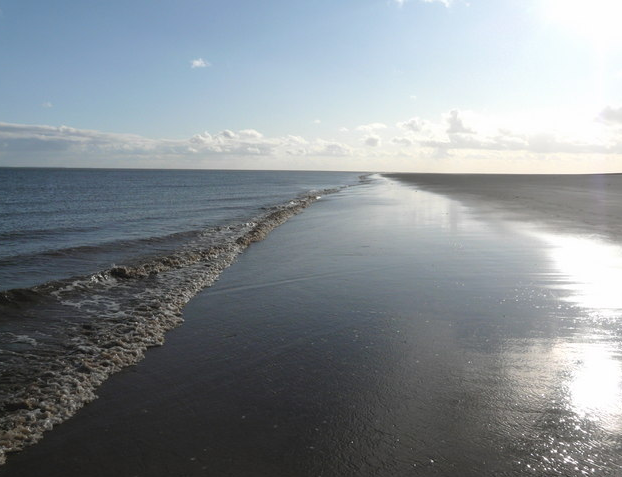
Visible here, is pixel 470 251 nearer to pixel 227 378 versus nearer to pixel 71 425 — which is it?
pixel 227 378

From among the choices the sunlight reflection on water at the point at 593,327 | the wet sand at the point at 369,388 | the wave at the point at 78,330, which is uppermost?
the sunlight reflection on water at the point at 593,327

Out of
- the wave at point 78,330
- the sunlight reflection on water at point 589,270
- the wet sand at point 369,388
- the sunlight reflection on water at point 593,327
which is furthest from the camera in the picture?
the sunlight reflection on water at point 589,270

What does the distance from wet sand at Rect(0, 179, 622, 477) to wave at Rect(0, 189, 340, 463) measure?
0.38 meters

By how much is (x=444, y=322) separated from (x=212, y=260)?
888 centimetres

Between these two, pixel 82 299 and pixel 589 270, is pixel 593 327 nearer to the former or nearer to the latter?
pixel 589 270

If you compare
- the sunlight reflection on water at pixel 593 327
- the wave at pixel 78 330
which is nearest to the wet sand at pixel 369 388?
the sunlight reflection on water at pixel 593 327

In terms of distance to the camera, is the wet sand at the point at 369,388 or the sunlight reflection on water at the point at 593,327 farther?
the sunlight reflection on water at the point at 593,327

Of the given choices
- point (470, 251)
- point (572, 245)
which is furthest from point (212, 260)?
point (572, 245)

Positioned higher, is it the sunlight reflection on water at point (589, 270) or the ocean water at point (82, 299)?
the sunlight reflection on water at point (589, 270)

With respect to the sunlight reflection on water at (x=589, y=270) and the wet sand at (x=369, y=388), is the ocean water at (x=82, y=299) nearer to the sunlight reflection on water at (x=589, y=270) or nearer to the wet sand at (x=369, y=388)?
the wet sand at (x=369, y=388)

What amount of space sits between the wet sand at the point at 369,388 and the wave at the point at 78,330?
1.26ft

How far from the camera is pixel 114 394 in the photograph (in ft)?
18.6

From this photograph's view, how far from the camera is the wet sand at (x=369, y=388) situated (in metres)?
4.14

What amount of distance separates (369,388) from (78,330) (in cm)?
583
